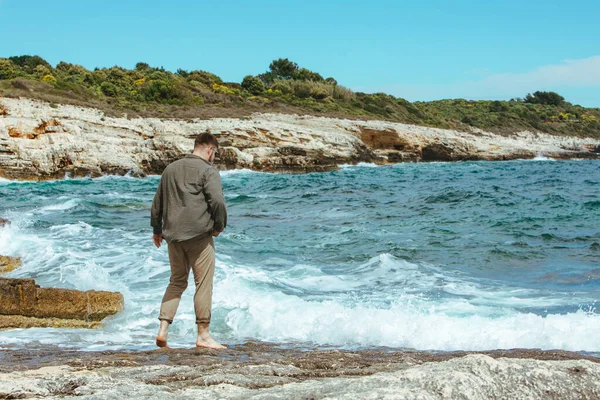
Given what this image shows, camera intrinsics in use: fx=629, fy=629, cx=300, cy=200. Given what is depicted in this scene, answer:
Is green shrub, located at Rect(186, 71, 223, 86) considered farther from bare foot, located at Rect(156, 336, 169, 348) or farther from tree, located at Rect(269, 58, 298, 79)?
bare foot, located at Rect(156, 336, 169, 348)

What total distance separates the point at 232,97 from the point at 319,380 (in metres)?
51.3

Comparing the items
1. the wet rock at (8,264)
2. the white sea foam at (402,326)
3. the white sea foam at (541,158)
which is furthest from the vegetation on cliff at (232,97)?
the white sea foam at (402,326)

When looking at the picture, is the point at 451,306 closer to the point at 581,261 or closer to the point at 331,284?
the point at 331,284

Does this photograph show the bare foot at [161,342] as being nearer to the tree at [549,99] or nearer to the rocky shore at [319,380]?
the rocky shore at [319,380]

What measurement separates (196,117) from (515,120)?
45.0m

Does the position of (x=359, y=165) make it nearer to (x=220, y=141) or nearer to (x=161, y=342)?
(x=220, y=141)

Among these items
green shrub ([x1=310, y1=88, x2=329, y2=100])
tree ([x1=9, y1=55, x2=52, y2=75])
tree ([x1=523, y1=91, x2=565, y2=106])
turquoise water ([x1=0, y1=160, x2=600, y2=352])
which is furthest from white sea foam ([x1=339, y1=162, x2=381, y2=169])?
tree ([x1=523, y1=91, x2=565, y2=106])

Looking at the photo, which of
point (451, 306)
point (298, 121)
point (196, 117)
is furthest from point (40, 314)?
point (298, 121)

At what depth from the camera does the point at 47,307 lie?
718 centimetres

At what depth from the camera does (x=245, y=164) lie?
38.4 meters

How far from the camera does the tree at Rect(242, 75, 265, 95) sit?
6106 centimetres

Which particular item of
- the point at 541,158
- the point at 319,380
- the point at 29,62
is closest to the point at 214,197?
the point at 319,380

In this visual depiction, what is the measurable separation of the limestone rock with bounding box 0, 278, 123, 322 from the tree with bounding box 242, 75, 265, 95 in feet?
179

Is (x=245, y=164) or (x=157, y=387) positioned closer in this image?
(x=157, y=387)
